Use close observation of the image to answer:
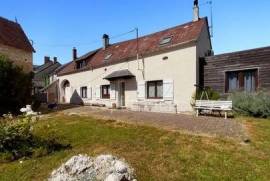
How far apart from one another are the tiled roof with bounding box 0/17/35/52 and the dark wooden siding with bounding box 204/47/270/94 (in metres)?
17.0

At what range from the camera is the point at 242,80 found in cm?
1541

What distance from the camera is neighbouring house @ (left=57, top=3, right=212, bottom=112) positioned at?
17203mm

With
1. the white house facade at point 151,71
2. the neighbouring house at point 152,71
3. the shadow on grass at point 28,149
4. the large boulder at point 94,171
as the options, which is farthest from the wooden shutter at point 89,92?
the large boulder at point 94,171

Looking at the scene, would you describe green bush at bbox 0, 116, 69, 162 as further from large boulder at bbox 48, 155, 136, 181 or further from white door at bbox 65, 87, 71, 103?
white door at bbox 65, 87, 71, 103

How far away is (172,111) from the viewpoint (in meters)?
17.5

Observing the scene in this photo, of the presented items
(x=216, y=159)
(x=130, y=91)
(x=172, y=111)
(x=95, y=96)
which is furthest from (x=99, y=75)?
(x=216, y=159)

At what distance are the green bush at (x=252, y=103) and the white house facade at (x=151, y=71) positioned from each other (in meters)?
3.10

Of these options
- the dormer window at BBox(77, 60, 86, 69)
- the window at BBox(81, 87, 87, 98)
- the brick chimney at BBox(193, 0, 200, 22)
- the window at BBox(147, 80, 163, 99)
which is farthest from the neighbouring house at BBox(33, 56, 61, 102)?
the brick chimney at BBox(193, 0, 200, 22)

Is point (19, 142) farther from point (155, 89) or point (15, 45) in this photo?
point (15, 45)

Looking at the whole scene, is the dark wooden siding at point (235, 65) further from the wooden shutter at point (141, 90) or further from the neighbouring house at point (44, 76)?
the neighbouring house at point (44, 76)

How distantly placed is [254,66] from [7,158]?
1330 cm

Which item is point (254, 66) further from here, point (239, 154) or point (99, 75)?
point (99, 75)

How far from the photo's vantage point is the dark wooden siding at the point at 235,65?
47.4 feet

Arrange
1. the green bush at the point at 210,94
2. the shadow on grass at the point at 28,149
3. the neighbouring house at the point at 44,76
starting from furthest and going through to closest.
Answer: the neighbouring house at the point at 44,76
the green bush at the point at 210,94
the shadow on grass at the point at 28,149
